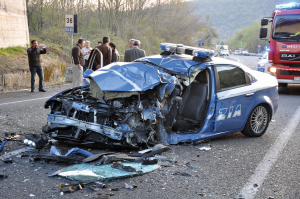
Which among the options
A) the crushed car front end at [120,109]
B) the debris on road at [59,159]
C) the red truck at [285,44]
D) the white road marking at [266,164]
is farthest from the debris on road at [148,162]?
the red truck at [285,44]

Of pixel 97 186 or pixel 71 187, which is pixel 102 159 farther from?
pixel 71 187

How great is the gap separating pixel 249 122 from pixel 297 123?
7.21ft

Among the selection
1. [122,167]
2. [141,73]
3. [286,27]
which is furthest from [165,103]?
[286,27]

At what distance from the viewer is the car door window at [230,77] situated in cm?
577

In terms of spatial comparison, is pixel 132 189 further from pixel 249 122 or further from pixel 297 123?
pixel 297 123

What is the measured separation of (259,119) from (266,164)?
1787 mm

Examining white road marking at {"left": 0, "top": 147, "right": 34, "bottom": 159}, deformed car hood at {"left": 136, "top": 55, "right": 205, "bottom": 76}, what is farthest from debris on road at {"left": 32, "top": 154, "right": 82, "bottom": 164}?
deformed car hood at {"left": 136, "top": 55, "right": 205, "bottom": 76}

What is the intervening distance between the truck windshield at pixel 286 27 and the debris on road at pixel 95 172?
34.5 feet

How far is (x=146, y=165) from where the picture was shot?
441 cm

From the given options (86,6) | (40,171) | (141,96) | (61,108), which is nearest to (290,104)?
(141,96)

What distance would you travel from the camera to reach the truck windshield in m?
12.6

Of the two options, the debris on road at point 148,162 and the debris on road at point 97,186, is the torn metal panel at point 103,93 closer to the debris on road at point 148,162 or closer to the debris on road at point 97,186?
the debris on road at point 148,162

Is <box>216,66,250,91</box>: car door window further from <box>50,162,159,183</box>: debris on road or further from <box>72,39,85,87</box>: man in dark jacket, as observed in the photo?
<box>72,39,85,87</box>: man in dark jacket

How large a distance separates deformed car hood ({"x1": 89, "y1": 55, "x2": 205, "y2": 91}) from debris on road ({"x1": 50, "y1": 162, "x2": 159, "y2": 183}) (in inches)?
49.1
